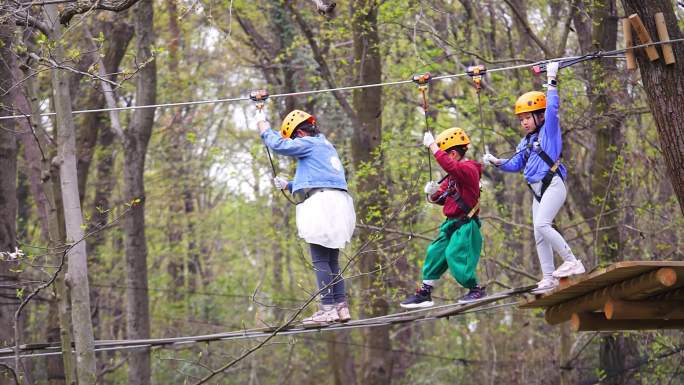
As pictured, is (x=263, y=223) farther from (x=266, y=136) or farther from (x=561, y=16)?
(x=266, y=136)

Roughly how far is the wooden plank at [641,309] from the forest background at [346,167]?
1.00m

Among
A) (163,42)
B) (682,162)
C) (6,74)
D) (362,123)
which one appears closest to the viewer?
(682,162)

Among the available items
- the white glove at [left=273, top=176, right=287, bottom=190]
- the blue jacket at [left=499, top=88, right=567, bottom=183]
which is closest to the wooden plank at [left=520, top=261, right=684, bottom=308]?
the blue jacket at [left=499, top=88, right=567, bottom=183]

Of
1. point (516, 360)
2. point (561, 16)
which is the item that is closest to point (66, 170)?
point (561, 16)

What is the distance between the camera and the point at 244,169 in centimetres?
2425

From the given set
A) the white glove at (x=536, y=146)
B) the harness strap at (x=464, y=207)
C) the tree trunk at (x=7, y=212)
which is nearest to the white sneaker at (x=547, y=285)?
the harness strap at (x=464, y=207)

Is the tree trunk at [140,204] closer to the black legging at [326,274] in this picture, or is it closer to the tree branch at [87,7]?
the tree branch at [87,7]

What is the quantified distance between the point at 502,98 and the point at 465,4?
1800 mm

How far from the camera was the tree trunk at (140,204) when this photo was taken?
46.0 ft

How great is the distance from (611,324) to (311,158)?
10.3 ft

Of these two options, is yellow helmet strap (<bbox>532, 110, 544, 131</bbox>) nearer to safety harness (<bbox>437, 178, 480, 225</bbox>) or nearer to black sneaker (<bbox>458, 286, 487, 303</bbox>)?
safety harness (<bbox>437, 178, 480, 225</bbox>)

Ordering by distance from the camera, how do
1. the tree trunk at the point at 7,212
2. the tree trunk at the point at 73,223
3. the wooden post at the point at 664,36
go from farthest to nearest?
the tree trunk at the point at 7,212, the tree trunk at the point at 73,223, the wooden post at the point at 664,36

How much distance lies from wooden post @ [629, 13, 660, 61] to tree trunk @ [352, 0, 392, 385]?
6.14 metres

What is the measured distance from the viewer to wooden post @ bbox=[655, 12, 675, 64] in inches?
289
